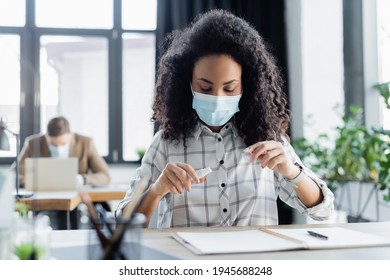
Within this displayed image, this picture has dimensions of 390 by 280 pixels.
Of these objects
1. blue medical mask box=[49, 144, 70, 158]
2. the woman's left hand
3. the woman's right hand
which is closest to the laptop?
blue medical mask box=[49, 144, 70, 158]

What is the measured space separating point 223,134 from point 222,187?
16 centimetres

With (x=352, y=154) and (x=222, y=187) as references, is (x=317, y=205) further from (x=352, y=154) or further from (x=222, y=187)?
(x=352, y=154)

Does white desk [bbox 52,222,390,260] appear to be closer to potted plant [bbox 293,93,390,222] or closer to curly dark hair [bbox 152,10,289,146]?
curly dark hair [bbox 152,10,289,146]

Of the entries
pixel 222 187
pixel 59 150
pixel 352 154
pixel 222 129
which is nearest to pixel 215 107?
pixel 222 129

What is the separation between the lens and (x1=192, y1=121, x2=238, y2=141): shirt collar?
1361 millimetres

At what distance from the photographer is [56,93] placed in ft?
12.9

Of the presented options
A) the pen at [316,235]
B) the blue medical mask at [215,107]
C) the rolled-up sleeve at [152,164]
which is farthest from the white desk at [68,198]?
the pen at [316,235]

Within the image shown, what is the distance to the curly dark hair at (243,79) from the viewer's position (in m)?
1.33

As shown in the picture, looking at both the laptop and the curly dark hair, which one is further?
the laptop

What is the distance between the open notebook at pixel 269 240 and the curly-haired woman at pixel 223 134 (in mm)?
196

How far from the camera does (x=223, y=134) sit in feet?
4.52

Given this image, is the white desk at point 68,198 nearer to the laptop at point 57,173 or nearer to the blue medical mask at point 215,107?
the laptop at point 57,173

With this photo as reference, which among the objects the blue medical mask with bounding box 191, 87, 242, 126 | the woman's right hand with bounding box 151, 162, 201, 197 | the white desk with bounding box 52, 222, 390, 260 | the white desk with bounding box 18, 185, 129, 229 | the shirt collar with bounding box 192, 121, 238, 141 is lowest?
the white desk with bounding box 18, 185, 129, 229
